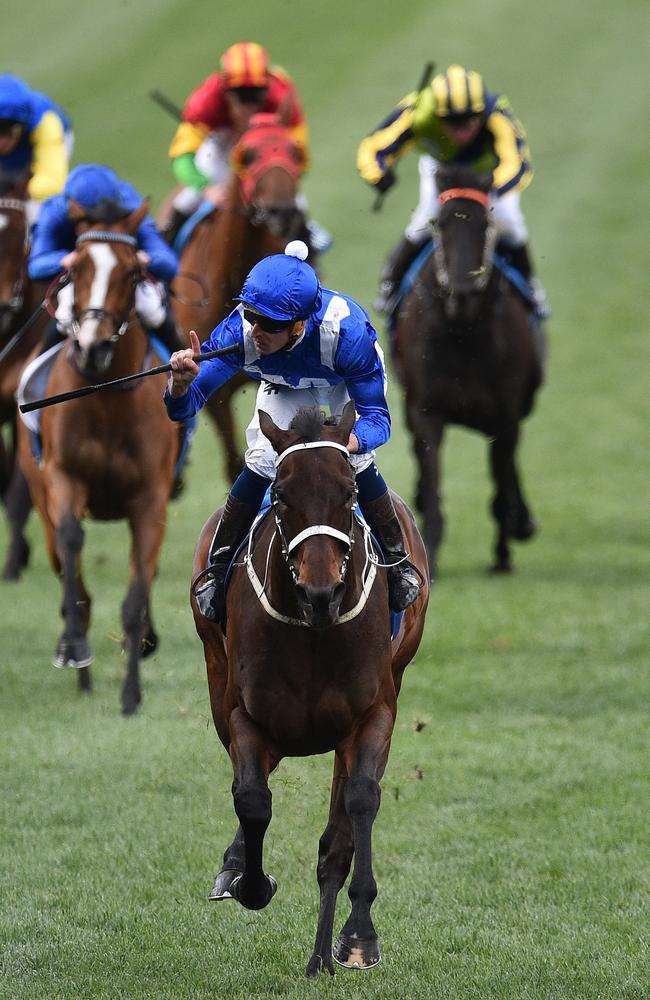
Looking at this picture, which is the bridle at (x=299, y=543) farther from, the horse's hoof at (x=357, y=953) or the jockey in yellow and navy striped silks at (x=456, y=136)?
the jockey in yellow and navy striped silks at (x=456, y=136)

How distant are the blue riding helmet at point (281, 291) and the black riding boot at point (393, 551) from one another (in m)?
0.77

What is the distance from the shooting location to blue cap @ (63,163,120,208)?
8.61 metres

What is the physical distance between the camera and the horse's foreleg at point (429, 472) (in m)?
10.8

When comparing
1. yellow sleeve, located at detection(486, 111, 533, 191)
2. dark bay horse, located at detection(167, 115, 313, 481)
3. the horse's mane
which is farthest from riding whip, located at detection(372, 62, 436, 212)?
the horse's mane

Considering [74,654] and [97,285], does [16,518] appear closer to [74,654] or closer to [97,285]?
[74,654]

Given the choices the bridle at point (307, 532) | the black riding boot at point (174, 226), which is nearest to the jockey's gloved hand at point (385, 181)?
the black riding boot at point (174, 226)


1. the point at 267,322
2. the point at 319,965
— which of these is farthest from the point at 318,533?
the point at 319,965

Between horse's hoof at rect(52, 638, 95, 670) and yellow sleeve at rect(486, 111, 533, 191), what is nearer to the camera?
horse's hoof at rect(52, 638, 95, 670)

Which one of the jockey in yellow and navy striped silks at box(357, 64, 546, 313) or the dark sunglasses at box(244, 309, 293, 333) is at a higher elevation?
the jockey in yellow and navy striped silks at box(357, 64, 546, 313)

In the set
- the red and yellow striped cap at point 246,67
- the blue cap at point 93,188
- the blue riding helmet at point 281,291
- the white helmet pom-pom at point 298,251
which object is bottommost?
the blue riding helmet at point 281,291

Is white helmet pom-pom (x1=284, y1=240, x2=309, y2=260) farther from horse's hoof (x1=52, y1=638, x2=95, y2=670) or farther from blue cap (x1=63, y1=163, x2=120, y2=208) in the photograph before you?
horse's hoof (x1=52, y1=638, x2=95, y2=670)

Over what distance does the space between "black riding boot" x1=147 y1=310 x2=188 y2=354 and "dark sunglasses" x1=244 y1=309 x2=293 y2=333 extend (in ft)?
13.2

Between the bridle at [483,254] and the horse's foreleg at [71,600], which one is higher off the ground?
the bridle at [483,254]

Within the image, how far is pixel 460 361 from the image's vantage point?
11.1 meters
